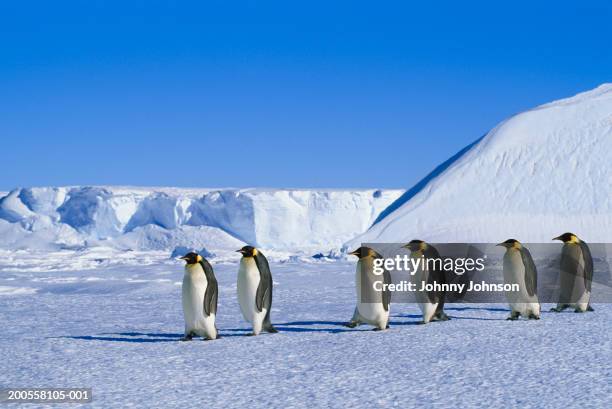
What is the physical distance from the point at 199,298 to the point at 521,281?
3214mm

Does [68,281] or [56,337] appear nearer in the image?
[56,337]

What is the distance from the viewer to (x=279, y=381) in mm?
4508

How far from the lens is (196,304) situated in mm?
6215

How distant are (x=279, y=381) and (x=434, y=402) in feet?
3.48

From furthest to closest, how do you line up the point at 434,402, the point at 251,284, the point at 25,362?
the point at 251,284 → the point at 25,362 → the point at 434,402

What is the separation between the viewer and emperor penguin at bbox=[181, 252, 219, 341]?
20.4ft

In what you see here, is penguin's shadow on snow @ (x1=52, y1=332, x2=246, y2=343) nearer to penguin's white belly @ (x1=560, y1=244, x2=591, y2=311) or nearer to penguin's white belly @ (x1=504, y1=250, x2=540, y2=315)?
penguin's white belly @ (x1=504, y1=250, x2=540, y2=315)

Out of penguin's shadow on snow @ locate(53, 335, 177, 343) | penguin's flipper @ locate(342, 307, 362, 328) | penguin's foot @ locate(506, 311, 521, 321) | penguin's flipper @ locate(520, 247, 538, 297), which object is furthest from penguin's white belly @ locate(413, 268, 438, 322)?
penguin's shadow on snow @ locate(53, 335, 177, 343)

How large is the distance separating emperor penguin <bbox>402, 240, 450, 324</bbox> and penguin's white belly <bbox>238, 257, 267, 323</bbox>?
59.9 inches

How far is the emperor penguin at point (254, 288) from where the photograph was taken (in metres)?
6.50

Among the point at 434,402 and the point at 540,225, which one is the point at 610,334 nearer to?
the point at 434,402

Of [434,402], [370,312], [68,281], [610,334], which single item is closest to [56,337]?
[370,312]

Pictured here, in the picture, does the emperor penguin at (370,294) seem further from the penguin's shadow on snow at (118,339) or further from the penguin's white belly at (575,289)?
the penguin's white belly at (575,289)

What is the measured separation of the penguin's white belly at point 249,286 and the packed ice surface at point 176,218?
30.2 metres
